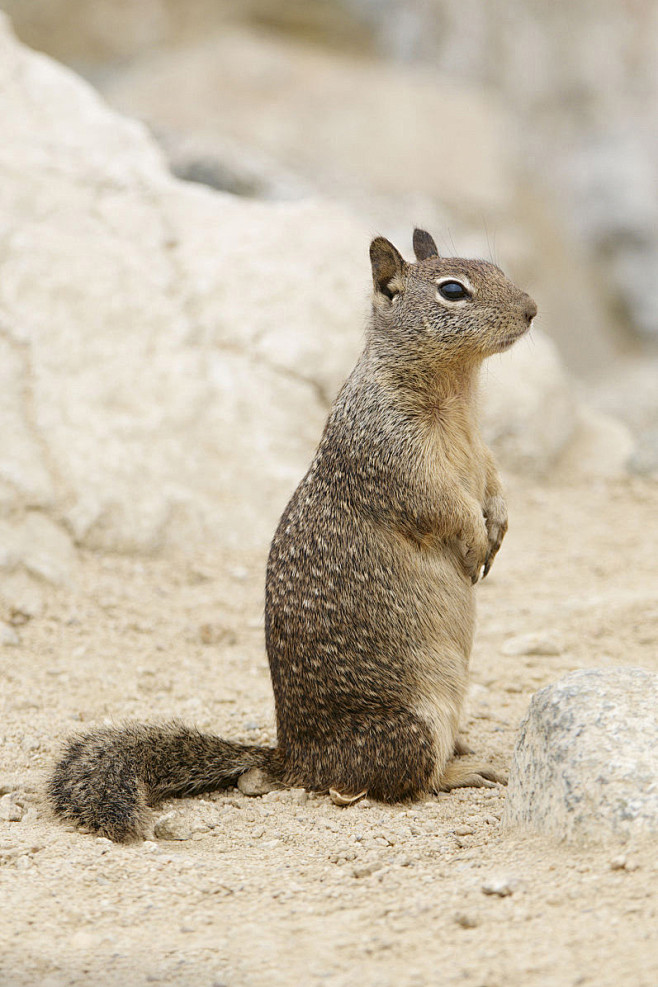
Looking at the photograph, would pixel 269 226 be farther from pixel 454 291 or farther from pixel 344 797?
pixel 344 797

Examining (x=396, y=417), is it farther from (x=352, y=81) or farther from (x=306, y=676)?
(x=352, y=81)

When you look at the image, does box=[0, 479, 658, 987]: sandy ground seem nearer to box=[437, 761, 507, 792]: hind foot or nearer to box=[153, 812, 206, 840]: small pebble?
box=[153, 812, 206, 840]: small pebble

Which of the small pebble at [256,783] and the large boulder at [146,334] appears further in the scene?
the large boulder at [146,334]

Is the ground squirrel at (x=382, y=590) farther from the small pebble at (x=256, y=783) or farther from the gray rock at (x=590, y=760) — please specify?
the gray rock at (x=590, y=760)

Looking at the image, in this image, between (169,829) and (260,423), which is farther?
(260,423)

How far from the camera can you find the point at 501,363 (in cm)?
877

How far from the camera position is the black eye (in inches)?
177

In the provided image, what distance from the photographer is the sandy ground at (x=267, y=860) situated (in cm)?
280

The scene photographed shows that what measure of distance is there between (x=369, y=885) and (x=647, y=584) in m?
3.89

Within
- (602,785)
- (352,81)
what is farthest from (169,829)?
(352,81)

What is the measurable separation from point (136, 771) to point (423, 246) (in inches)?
105

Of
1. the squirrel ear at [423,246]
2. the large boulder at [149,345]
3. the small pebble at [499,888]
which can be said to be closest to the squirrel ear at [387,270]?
the squirrel ear at [423,246]

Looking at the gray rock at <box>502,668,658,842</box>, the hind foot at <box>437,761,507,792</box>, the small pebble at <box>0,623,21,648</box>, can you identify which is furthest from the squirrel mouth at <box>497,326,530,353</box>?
the small pebble at <box>0,623,21,648</box>

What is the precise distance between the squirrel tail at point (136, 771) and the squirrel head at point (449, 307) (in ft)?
5.98
